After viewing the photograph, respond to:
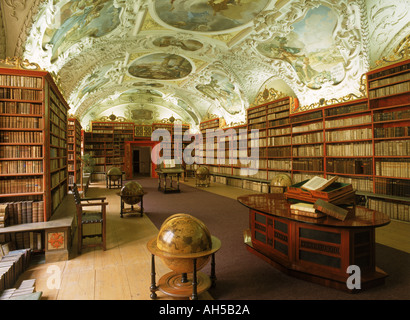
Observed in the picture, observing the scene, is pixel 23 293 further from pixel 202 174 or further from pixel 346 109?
pixel 202 174

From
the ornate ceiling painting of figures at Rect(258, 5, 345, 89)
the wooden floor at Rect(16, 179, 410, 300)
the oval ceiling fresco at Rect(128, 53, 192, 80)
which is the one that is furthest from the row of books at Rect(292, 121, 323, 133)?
the oval ceiling fresco at Rect(128, 53, 192, 80)

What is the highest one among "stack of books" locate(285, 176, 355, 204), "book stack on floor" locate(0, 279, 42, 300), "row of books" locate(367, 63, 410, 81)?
"row of books" locate(367, 63, 410, 81)

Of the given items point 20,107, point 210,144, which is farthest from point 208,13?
point 210,144

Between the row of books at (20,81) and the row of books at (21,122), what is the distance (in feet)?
2.00

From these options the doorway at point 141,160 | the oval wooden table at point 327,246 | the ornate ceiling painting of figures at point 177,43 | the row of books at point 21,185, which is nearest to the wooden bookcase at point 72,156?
the ornate ceiling painting of figures at point 177,43

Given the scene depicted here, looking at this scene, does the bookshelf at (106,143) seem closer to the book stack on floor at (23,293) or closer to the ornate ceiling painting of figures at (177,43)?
the ornate ceiling painting of figures at (177,43)

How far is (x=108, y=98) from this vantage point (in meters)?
18.4

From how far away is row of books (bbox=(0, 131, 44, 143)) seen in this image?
4641mm

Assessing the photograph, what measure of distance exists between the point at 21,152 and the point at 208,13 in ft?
22.6

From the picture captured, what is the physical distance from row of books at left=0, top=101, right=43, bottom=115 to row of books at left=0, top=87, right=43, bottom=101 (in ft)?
0.34

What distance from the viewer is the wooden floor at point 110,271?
3314mm

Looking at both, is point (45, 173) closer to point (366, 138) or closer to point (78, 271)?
point (78, 271)

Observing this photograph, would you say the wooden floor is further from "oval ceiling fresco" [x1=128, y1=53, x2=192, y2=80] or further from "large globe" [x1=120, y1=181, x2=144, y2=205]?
"oval ceiling fresco" [x1=128, y1=53, x2=192, y2=80]
